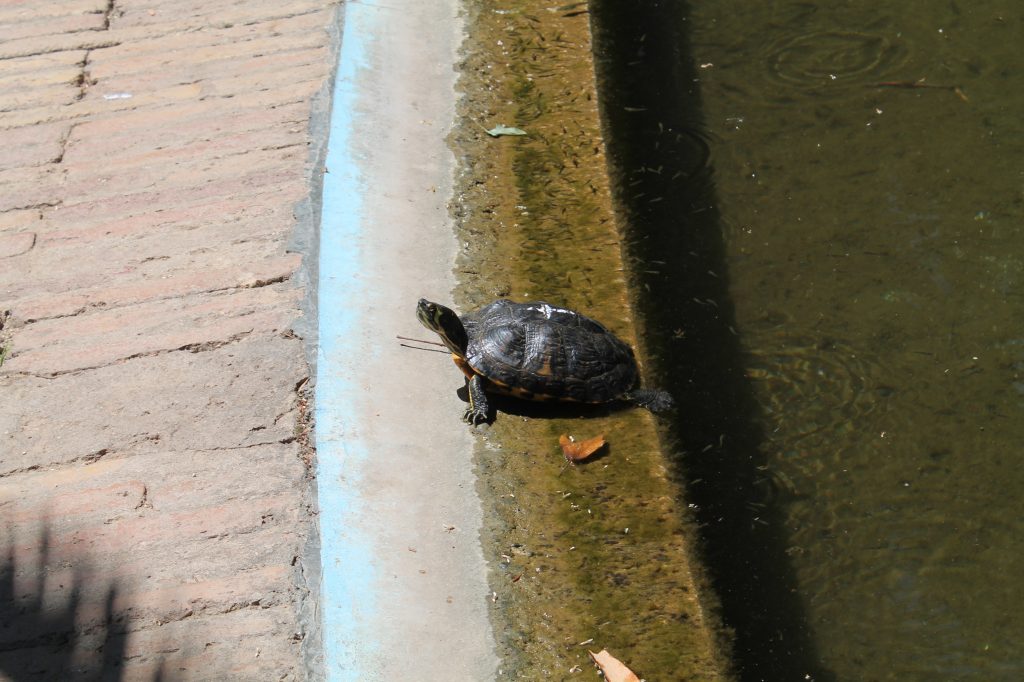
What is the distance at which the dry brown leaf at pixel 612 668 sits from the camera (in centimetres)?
282

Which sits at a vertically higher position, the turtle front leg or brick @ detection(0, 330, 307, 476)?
brick @ detection(0, 330, 307, 476)

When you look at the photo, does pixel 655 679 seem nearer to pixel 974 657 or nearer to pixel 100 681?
pixel 974 657

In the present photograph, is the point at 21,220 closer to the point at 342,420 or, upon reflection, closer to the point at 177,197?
the point at 177,197

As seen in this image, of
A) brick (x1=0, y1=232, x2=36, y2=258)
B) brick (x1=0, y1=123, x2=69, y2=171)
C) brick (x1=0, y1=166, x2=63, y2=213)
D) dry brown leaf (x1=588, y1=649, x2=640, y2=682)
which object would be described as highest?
brick (x1=0, y1=123, x2=69, y2=171)

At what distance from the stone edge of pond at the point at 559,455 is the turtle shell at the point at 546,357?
0.11 metres

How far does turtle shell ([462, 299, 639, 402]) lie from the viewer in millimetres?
3754

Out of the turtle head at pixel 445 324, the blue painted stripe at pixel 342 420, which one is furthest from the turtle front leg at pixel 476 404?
the blue painted stripe at pixel 342 420

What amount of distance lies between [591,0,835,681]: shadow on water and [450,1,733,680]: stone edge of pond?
13cm

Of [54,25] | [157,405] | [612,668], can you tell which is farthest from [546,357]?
[54,25]

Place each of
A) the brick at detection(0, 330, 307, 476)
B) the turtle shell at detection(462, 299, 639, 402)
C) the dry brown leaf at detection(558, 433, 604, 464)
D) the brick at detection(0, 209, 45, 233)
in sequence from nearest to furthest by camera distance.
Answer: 1. the brick at detection(0, 330, 307, 476)
2. the dry brown leaf at detection(558, 433, 604, 464)
3. the turtle shell at detection(462, 299, 639, 402)
4. the brick at detection(0, 209, 45, 233)

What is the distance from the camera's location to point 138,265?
405 centimetres

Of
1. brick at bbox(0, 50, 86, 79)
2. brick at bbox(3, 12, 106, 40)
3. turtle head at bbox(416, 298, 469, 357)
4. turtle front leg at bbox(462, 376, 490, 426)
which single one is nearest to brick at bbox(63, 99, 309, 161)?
brick at bbox(0, 50, 86, 79)

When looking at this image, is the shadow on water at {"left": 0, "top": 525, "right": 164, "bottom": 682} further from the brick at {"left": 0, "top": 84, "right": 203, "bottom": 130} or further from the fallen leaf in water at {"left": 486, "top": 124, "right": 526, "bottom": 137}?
the fallen leaf in water at {"left": 486, "top": 124, "right": 526, "bottom": 137}

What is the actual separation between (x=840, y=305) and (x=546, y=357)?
4.65ft
